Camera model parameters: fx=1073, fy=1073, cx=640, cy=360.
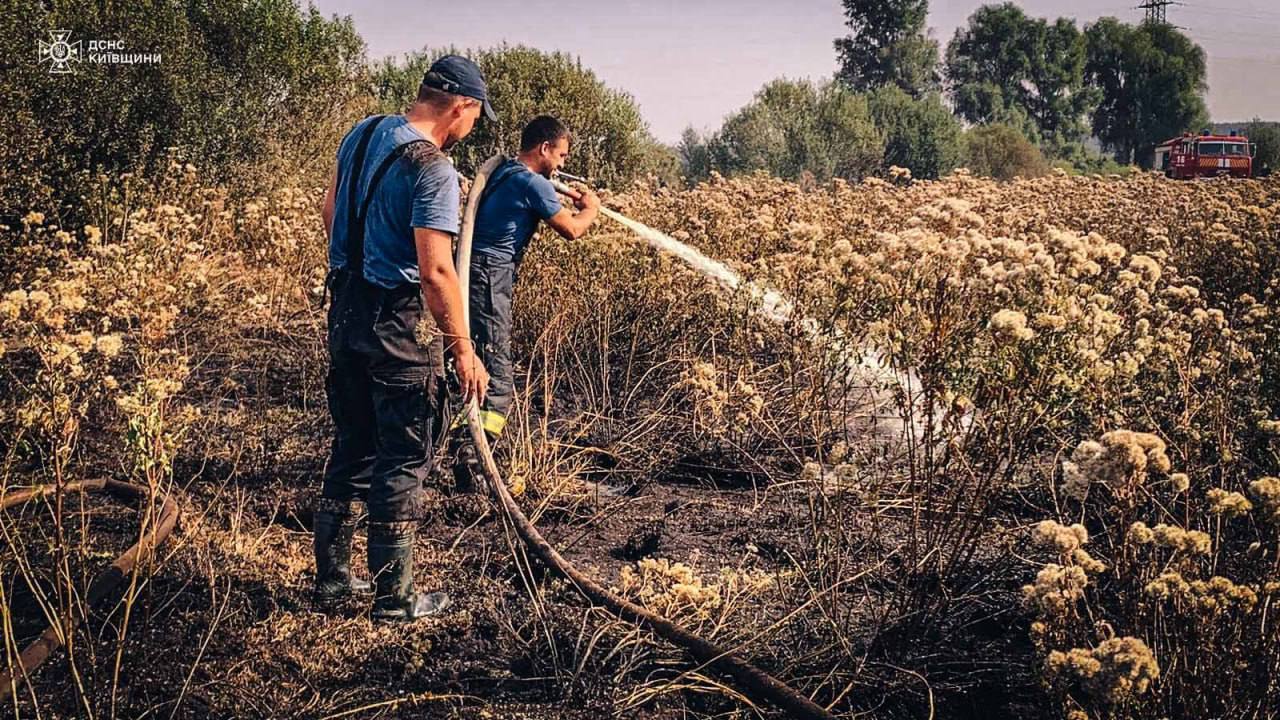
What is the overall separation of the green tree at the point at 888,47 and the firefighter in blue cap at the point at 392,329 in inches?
2587

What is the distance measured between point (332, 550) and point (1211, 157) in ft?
107

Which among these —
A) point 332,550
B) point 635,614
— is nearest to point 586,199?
point 332,550

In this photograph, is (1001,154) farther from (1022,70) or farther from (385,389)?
(385,389)

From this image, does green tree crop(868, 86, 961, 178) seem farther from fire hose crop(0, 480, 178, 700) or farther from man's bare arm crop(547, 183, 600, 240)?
fire hose crop(0, 480, 178, 700)

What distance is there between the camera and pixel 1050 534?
2367 millimetres

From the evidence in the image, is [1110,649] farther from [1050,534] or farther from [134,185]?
[134,185]

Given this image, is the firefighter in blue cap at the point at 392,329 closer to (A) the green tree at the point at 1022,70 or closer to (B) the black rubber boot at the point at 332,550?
(B) the black rubber boot at the point at 332,550

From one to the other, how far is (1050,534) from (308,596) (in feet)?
8.95

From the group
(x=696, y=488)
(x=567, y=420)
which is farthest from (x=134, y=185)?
(x=696, y=488)

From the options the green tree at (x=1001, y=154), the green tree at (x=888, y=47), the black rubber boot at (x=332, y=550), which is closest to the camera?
the black rubber boot at (x=332, y=550)

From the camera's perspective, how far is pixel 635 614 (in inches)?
146

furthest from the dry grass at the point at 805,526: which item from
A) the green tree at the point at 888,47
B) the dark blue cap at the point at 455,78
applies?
the green tree at the point at 888,47

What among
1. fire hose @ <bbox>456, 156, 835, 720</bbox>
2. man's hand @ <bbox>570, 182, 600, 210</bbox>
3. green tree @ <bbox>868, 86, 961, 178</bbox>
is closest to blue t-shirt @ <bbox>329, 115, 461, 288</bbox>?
fire hose @ <bbox>456, 156, 835, 720</bbox>

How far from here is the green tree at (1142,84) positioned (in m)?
67.9
